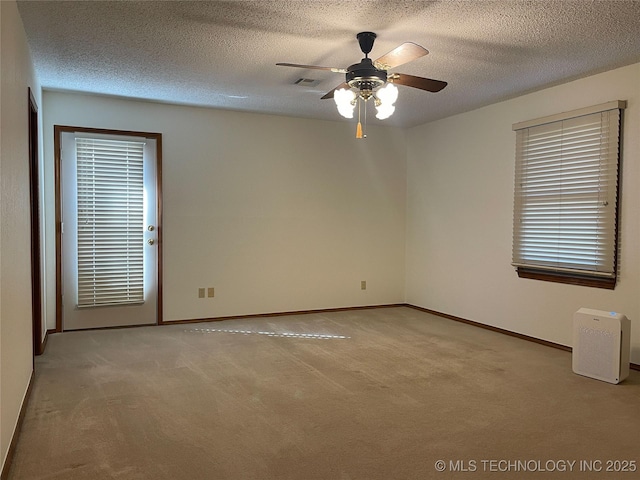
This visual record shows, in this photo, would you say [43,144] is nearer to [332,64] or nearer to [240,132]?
[240,132]

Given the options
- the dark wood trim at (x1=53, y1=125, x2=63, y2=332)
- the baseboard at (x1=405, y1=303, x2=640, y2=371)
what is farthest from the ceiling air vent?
the baseboard at (x1=405, y1=303, x2=640, y2=371)

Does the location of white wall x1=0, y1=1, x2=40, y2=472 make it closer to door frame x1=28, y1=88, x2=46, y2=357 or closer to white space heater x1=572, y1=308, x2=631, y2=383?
door frame x1=28, y1=88, x2=46, y2=357

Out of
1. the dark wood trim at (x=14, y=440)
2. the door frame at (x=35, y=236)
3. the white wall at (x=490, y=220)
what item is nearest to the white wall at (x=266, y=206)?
the white wall at (x=490, y=220)

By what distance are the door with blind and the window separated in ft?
13.1

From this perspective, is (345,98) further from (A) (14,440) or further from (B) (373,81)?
(A) (14,440)

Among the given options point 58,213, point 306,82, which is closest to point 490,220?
point 306,82

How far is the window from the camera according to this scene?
428 centimetres

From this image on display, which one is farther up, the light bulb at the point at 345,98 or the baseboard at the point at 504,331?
the light bulb at the point at 345,98

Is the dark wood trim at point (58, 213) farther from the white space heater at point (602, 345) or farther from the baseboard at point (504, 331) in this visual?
the white space heater at point (602, 345)

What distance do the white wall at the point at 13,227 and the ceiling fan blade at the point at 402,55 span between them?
2.13 meters

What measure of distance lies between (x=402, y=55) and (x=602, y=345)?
8.68 ft

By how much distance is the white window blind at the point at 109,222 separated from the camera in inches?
209

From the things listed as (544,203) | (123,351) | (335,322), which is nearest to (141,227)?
(123,351)

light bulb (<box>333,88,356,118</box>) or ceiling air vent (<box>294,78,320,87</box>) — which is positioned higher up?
ceiling air vent (<box>294,78,320,87</box>)
